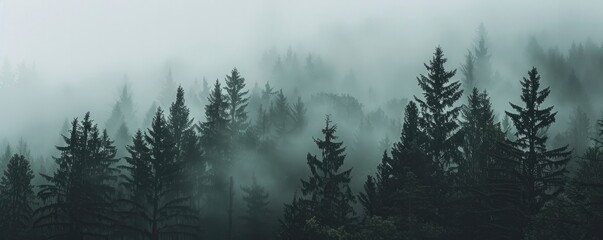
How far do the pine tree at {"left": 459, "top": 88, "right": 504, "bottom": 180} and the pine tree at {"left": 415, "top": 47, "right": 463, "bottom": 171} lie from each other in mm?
2406

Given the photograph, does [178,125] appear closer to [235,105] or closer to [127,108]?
[235,105]

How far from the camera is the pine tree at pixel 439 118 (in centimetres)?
4362

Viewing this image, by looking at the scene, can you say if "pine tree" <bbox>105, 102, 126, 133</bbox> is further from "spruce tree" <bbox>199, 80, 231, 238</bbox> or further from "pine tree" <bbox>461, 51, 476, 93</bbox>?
"pine tree" <bbox>461, 51, 476, 93</bbox>

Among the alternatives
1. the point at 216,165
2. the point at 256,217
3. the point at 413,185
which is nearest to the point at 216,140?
the point at 216,165

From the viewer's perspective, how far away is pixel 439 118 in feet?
148

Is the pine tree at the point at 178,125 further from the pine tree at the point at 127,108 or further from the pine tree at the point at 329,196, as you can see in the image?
the pine tree at the point at 127,108

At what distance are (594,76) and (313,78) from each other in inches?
3951

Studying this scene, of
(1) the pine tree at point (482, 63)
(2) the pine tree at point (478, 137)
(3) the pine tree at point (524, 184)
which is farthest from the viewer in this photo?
(1) the pine tree at point (482, 63)

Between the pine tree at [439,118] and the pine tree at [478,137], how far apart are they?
2.41 m

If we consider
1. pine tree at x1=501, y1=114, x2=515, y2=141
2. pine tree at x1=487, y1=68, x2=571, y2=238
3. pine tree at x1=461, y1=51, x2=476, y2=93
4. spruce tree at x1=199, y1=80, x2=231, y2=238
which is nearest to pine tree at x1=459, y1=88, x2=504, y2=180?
pine tree at x1=487, y1=68, x2=571, y2=238

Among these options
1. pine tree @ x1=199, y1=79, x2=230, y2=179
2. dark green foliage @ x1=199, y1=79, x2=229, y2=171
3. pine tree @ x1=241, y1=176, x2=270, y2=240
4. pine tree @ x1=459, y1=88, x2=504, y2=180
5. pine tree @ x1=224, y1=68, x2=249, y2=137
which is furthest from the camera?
pine tree @ x1=224, y1=68, x2=249, y2=137

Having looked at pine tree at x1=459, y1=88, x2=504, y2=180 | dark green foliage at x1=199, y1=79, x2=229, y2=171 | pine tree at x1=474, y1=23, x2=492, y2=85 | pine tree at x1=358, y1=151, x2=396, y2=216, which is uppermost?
pine tree at x1=474, y1=23, x2=492, y2=85

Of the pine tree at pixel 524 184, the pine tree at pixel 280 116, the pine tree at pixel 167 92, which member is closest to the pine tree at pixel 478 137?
the pine tree at pixel 524 184

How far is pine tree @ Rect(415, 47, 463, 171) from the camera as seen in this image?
143 ft
